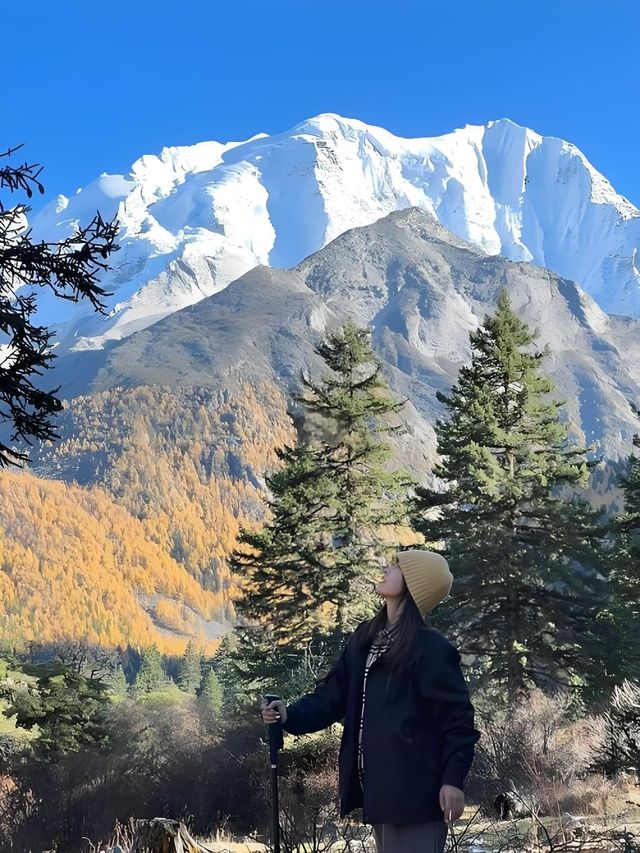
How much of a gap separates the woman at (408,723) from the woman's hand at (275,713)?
34cm

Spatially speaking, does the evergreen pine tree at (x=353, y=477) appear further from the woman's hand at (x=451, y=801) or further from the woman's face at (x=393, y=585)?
the woman's hand at (x=451, y=801)

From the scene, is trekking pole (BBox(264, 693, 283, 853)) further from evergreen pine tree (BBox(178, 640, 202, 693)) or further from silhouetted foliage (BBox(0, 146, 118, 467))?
evergreen pine tree (BBox(178, 640, 202, 693))

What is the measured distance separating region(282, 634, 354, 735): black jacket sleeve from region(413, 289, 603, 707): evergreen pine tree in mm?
15236

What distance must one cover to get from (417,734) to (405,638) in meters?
0.41

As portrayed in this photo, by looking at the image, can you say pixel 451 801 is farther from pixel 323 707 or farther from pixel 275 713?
pixel 275 713

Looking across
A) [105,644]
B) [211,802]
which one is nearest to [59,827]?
[211,802]

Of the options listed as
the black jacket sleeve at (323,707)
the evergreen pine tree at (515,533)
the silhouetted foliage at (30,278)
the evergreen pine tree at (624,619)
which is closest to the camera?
the black jacket sleeve at (323,707)

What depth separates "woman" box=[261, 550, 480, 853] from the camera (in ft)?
12.4

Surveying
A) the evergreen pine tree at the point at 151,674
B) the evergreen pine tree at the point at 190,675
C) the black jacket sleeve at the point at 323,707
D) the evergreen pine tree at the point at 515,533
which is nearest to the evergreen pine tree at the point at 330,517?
the evergreen pine tree at the point at 515,533

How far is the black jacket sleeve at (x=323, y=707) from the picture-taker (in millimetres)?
4211

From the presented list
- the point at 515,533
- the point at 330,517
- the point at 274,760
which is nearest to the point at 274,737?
the point at 274,760

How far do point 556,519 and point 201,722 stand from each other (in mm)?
10466

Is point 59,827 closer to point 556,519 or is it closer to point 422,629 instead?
point 422,629

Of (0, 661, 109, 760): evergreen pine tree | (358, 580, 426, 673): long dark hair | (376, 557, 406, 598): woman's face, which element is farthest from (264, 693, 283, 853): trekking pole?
(0, 661, 109, 760): evergreen pine tree
